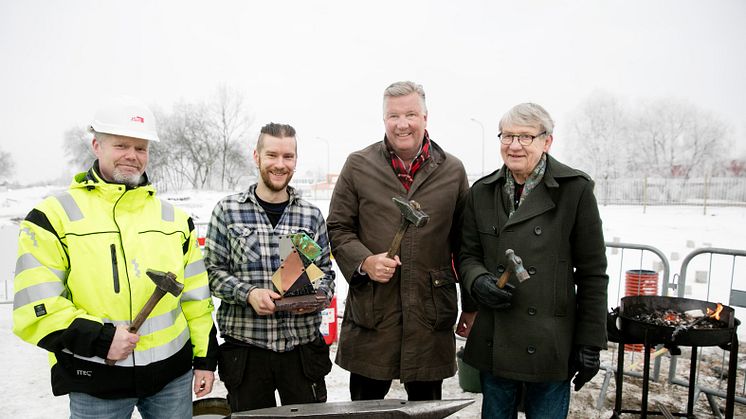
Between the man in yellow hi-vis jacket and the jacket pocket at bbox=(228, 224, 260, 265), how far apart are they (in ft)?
0.89

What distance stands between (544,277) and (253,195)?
1.56m

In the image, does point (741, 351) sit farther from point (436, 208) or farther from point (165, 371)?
point (165, 371)

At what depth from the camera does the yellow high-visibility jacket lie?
171cm

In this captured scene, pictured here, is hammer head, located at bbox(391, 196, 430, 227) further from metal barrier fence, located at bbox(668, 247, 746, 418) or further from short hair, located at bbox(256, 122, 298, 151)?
metal barrier fence, located at bbox(668, 247, 746, 418)

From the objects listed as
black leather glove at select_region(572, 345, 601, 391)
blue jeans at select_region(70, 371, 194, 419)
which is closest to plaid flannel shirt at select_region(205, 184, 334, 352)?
blue jeans at select_region(70, 371, 194, 419)

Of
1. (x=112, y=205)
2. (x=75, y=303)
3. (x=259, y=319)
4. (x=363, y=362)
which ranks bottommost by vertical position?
(x=363, y=362)

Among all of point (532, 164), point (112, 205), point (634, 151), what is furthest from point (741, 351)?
point (634, 151)

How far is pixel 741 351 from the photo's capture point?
5.25 meters

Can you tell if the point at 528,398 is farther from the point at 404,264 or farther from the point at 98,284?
the point at 98,284

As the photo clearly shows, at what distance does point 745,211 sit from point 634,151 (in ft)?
59.8

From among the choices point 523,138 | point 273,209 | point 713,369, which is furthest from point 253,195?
point 713,369

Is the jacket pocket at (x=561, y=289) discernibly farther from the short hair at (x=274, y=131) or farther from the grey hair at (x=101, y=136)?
the grey hair at (x=101, y=136)

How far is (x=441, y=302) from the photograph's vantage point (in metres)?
2.57

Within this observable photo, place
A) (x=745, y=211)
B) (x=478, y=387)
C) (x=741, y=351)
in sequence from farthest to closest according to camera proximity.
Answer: (x=745, y=211), (x=741, y=351), (x=478, y=387)
